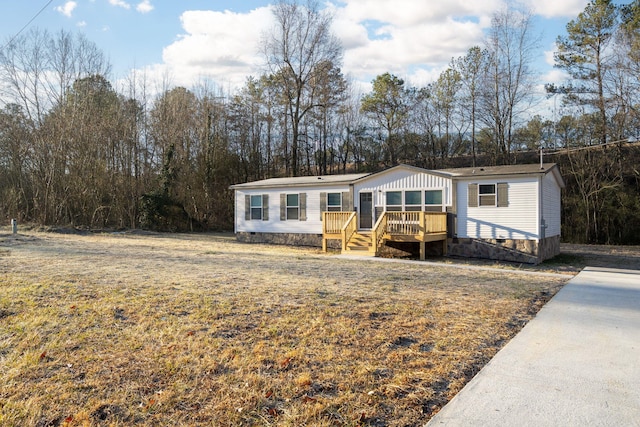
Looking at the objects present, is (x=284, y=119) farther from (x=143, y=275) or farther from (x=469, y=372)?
(x=469, y=372)

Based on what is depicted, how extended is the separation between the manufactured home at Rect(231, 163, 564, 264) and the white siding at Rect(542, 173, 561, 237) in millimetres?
33

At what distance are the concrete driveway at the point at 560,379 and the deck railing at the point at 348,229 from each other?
9692mm

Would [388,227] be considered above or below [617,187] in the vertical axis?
below

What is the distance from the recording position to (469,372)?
3.63m

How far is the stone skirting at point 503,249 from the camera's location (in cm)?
1452

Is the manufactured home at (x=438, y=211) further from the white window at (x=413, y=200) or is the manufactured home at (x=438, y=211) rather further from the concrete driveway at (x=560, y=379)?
the concrete driveway at (x=560, y=379)

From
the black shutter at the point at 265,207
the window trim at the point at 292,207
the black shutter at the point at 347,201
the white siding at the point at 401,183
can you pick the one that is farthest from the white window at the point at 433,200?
the black shutter at the point at 265,207

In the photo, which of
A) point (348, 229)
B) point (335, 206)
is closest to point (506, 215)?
point (348, 229)

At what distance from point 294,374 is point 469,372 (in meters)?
1.40

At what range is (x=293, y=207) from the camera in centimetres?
1889

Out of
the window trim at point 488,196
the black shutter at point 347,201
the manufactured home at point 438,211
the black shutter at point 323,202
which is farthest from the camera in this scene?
the black shutter at point 323,202

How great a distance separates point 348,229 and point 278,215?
4.59m

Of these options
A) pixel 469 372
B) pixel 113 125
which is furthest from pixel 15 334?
pixel 113 125

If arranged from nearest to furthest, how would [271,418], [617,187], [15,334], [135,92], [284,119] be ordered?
[271,418] < [15,334] < [617,187] < [135,92] < [284,119]
